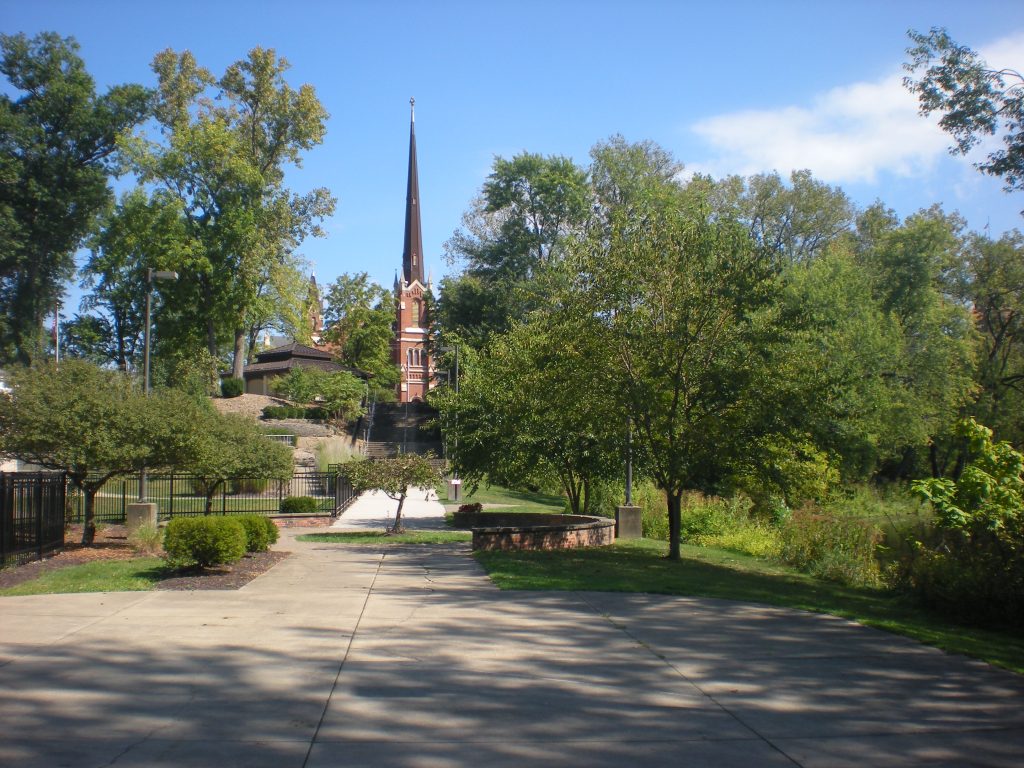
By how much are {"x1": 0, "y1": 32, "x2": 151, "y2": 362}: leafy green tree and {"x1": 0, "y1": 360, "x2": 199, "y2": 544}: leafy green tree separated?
96.1 ft

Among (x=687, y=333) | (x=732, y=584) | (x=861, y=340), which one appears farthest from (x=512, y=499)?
(x=732, y=584)

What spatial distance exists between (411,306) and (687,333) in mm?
95792

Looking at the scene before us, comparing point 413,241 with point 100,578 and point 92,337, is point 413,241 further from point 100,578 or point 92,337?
point 100,578

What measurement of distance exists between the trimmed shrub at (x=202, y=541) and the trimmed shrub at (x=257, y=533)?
2.57m

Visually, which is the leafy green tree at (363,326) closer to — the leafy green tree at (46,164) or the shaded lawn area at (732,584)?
the leafy green tree at (46,164)

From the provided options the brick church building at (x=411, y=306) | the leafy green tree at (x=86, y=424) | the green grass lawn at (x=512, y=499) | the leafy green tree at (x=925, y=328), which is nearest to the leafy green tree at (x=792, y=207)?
the leafy green tree at (x=925, y=328)

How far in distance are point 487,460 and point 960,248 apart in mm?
35321

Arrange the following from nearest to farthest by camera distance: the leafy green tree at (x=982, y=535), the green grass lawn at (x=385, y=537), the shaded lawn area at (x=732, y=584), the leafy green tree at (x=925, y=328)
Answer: the shaded lawn area at (x=732, y=584), the leafy green tree at (x=982, y=535), the green grass lawn at (x=385, y=537), the leafy green tree at (x=925, y=328)

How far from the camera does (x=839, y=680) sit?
7773mm

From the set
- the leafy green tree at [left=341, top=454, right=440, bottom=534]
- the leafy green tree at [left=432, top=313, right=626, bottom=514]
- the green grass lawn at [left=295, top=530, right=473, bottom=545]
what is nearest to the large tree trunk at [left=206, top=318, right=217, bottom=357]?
the leafy green tree at [left=432, top=313, right=626, bottom=514]

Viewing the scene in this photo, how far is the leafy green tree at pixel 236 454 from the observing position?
66.4ft

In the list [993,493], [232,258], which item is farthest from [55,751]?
[232,258]

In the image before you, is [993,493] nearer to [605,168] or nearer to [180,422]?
[180,422]

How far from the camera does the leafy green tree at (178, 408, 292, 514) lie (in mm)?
20250
